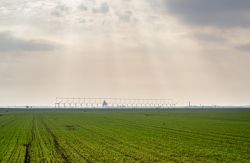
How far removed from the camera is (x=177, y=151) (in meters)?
31.0

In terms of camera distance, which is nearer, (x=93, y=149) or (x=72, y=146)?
(x=93, y=149)

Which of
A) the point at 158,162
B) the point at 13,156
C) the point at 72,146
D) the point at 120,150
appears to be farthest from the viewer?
the point at 72,146

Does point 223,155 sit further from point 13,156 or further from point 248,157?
point 13,156

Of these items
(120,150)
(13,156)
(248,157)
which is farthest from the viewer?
(120,150)

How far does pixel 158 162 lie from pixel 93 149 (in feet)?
29.7

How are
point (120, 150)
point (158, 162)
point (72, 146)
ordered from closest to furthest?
point (158, 162) → point (120, 150) → point (72, 146)

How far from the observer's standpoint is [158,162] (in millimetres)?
25531

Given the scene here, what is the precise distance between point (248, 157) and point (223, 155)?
6.14 feet

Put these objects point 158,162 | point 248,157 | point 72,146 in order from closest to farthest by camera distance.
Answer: point 158,162 → point 248,157 → point 72,146

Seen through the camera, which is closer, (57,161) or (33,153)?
(57,161)

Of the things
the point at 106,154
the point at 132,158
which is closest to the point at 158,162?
the point at 132,158

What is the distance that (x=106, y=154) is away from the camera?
1169 inches

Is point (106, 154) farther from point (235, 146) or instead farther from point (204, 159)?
point (235, 146)

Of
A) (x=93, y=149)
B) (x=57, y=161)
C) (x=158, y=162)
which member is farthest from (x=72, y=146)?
(x=158, y=162)
